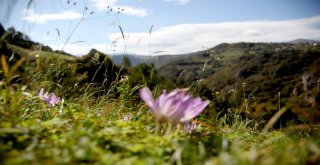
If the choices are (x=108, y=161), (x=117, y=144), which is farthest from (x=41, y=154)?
(x=117, y=144)

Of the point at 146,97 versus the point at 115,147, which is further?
the point at 146,97

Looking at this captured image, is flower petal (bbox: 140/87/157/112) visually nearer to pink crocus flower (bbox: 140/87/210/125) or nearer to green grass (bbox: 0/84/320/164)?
pink crocus flower (bbox: 140/87/210/125)

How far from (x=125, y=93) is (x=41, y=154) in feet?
10.6

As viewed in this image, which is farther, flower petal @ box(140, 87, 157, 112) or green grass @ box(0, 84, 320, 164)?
flower petal @ box(140, 87, 157, 112)

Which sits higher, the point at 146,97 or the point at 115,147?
the point at 146,97

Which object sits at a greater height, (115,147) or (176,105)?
(176,105)

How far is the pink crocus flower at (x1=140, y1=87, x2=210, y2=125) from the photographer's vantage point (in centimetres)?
225

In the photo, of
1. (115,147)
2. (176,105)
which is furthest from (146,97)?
(115,147)

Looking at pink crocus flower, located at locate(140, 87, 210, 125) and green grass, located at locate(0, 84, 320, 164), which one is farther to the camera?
pink crocus flower, located at locate(140, 87, 210, 125)

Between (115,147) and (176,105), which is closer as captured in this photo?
(115,147)

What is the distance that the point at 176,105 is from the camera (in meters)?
2.26

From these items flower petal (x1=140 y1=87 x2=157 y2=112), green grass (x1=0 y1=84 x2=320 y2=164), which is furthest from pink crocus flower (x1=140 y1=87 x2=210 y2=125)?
green grass (x1=0 y1=84 x2=320 y2=164)

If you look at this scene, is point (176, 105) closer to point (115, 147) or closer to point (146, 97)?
point (146, 97)

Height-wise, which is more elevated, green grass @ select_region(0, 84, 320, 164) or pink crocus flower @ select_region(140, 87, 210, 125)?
pink crocus flower @ select_region(140, 87, 210, 125)
